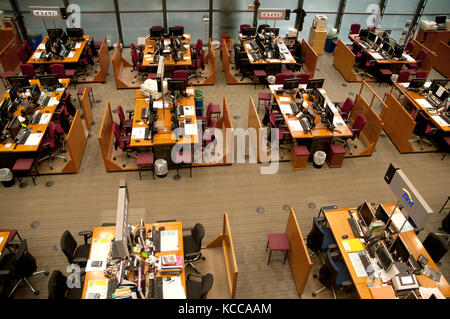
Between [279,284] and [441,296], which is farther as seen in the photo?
[279,284]

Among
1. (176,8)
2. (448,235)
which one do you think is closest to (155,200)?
(448,235)

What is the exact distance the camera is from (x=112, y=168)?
8250 mm

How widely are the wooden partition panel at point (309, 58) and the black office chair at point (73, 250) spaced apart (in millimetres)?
9141

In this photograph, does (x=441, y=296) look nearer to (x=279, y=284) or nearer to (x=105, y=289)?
(x=279, y=284)

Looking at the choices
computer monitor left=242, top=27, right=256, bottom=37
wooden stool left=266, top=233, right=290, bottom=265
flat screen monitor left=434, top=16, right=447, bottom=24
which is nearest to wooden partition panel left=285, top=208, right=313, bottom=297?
wooden stool left=266, top=233, right=290, bottom=265

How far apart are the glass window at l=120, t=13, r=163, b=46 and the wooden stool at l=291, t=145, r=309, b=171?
8260mm

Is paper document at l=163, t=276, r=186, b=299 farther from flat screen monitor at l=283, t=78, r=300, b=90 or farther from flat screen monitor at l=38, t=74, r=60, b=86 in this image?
flat screen monitor at l=38, t=74, r=60, b=86

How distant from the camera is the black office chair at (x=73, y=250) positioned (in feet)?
18.6

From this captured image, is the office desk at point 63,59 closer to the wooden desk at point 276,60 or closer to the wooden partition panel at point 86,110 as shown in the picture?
the wooden partition panel at point 86,110

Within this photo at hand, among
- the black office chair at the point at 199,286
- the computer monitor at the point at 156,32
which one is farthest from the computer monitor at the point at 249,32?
the black office chair at the point at 199,286

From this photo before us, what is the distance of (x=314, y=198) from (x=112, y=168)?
15.7 feet

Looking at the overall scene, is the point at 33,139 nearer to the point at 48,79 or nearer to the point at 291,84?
the point at 48,79

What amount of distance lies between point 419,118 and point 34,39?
506 inches

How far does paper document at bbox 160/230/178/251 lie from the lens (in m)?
5.77
